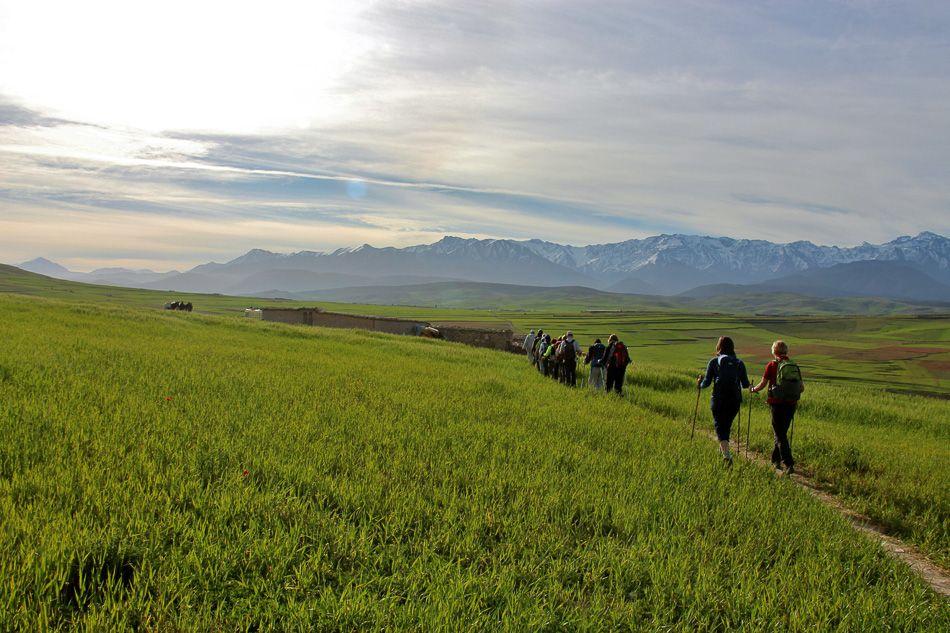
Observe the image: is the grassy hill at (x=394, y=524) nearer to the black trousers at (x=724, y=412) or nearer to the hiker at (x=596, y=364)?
the black trousers at (x=724, y=412)

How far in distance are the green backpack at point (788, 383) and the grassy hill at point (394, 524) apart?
1.74 meters

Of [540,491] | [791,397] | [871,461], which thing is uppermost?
[791,397]

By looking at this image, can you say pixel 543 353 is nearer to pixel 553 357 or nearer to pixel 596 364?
pixel 553 357

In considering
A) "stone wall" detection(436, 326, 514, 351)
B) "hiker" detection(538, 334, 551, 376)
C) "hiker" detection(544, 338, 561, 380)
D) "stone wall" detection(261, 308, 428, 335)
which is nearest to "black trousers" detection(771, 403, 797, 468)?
"hiker" detection(544, 338, 561, 380)

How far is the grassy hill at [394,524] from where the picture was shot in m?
3.70

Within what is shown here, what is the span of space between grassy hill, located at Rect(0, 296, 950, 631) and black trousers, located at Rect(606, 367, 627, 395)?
730 centimetres

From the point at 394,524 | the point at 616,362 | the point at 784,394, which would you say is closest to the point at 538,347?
the point at 616,362

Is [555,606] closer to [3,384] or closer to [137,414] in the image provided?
[137,414]

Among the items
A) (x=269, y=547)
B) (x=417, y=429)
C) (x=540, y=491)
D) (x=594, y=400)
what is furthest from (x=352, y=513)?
(x=594, y=400)

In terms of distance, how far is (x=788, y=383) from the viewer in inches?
393

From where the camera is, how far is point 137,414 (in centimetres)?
749

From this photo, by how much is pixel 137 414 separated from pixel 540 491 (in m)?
5.68

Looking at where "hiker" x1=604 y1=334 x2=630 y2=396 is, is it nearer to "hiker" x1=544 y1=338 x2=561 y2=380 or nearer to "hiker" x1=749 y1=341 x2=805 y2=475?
"hiker" x1=544 y1=338 x2=561 y2=380

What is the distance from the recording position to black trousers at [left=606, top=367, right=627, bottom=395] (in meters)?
17.3
